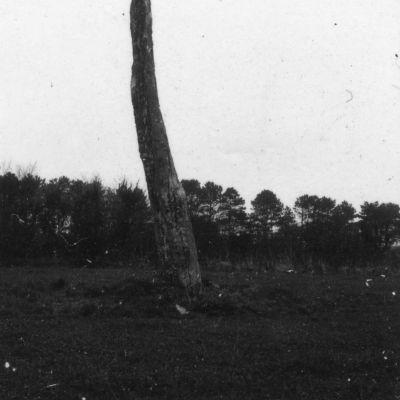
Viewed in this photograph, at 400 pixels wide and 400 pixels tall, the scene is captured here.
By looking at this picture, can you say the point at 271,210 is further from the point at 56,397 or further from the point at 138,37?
the point at 56,397

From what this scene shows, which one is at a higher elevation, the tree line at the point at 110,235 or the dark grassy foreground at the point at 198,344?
the tree line at the point at 110,235

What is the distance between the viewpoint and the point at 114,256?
18.8 m

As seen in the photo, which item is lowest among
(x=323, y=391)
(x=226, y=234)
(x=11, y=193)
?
(x=323, y=391)

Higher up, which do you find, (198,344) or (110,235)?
(110,235)

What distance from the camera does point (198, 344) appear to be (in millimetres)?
5934

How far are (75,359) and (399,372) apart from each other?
141 inches

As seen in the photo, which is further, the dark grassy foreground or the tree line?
the tree line

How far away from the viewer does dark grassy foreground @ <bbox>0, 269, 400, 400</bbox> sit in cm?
448

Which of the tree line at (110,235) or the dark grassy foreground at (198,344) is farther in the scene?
the tree line at (110,235)

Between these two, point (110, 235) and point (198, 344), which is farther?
point (110, 235)

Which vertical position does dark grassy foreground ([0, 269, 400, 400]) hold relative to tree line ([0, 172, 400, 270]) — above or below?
below

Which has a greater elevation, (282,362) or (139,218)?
(139,218)

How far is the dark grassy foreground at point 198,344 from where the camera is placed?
4.48m

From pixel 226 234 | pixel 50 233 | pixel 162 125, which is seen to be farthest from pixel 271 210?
pixel 162 125
